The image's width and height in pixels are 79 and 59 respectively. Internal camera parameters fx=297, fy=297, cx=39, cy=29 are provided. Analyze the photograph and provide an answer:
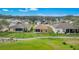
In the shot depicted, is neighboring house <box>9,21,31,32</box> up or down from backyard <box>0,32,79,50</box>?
up

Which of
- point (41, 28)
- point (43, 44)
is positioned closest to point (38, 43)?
point (43, 44)

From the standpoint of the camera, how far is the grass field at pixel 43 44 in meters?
2.91

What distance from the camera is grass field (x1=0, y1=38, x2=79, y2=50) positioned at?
2908mm

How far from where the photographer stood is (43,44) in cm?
291

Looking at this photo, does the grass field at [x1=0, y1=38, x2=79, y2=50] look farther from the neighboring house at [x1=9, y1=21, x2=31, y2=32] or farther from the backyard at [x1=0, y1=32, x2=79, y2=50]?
the neighboring house at [x1=9, y1=21, x2=31, y2=32]

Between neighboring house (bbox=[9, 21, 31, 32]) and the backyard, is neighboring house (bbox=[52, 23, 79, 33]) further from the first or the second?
neighboring house (bbox=[9, 21, 31, 32])

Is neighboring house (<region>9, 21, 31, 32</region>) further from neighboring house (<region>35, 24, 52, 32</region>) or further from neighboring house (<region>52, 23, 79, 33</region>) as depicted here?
neighboring house (<region>52, 23, 79, 33</region>)

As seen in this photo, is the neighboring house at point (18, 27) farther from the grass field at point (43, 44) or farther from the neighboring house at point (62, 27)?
the neighboring house at point (62, 27)

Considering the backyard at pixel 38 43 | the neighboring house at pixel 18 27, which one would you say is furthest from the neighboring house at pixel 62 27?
the neighboring house at pixel 18 27

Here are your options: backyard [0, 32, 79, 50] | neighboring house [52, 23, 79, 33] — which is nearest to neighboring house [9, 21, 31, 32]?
backyard [0, 32, 79, 50]
